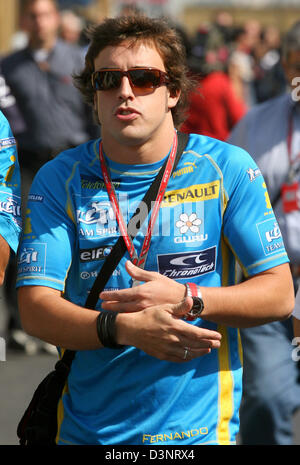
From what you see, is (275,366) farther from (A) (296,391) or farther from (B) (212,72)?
(B) (212,72)

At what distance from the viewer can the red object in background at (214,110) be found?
7305 mm

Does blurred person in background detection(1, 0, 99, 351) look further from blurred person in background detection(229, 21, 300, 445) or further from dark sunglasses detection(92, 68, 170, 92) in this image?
dark sunglasses detection(92, 68, 170, 92)

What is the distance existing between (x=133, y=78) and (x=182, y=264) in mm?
637

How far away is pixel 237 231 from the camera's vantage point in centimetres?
311

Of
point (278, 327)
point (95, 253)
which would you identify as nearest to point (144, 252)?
point (95, 253)

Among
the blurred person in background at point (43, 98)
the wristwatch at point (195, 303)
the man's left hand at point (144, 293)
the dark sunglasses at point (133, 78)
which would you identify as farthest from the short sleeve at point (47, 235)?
the blurred person in background at point (43, 98)

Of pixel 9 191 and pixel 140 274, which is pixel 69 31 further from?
pixel 140 274

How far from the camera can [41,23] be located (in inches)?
331

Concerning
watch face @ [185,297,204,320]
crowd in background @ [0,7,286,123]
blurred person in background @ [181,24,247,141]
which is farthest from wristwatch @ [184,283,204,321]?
blurred person in background @ [181,24,247,141]

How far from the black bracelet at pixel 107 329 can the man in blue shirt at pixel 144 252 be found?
0.16ft

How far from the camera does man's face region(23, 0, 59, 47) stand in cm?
840

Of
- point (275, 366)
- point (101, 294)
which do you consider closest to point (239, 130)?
point (275, 366)

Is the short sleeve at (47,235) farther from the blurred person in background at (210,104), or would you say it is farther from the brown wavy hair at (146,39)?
the blurred person in background at (210,104)

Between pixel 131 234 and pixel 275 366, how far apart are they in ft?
5.85
